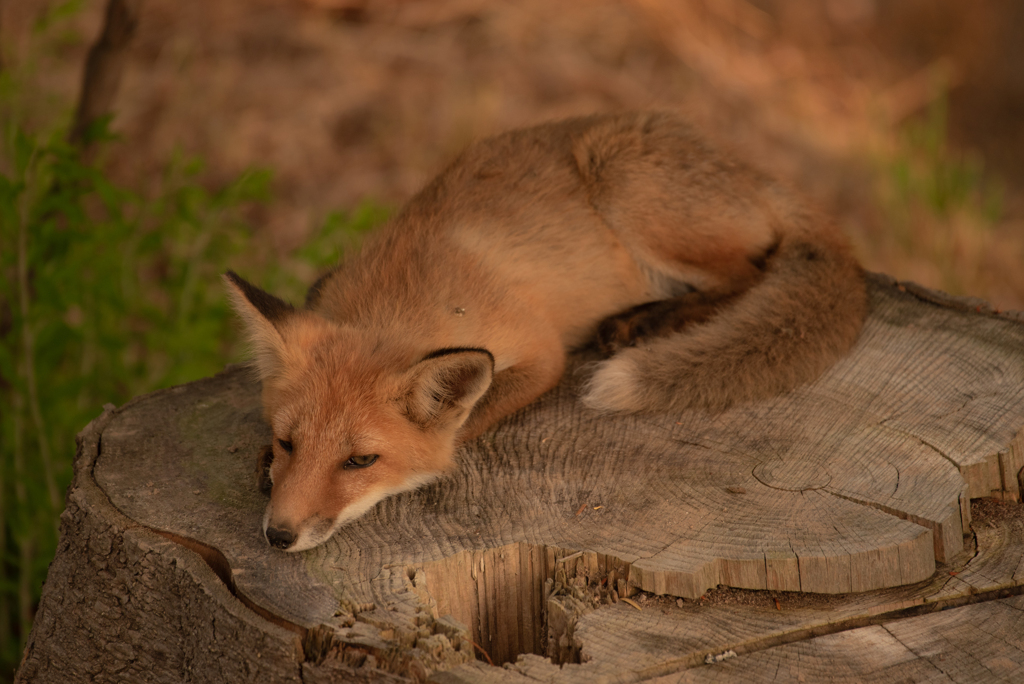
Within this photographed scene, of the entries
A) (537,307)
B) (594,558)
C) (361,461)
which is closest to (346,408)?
(361,461)

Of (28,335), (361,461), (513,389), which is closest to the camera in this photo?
(361,461)

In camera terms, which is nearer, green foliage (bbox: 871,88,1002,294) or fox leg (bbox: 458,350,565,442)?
fox leg (bbox: 458,350,565,442)

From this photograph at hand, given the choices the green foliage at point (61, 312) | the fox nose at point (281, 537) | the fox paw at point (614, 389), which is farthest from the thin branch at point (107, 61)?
the fox paw at point (614, 389)

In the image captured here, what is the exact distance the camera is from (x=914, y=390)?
9.90ft

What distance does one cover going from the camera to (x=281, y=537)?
2.28 metres

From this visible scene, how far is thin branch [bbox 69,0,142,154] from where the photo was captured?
388cm

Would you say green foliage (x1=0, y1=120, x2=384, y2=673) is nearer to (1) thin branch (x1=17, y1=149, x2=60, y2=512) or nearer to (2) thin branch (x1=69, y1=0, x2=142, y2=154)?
(1) thin branch (x1=17, y1=149, x2=60, y2=512)

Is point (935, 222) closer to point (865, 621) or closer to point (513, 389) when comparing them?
point (513, 389)

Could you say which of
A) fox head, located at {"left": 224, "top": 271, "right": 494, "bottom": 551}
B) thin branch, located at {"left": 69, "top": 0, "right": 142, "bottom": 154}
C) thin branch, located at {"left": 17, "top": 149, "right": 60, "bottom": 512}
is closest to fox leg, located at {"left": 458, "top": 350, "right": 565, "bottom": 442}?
fox head, located at {"left": 224, "top": 271, "right": 494, "bottom": 551}

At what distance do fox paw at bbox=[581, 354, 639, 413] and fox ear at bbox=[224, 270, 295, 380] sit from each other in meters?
1.09

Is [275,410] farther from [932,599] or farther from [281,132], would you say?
[281,132]

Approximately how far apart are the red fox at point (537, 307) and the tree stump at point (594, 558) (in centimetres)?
14

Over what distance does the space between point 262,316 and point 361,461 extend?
58 cm

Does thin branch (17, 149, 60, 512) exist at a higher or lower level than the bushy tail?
lower
